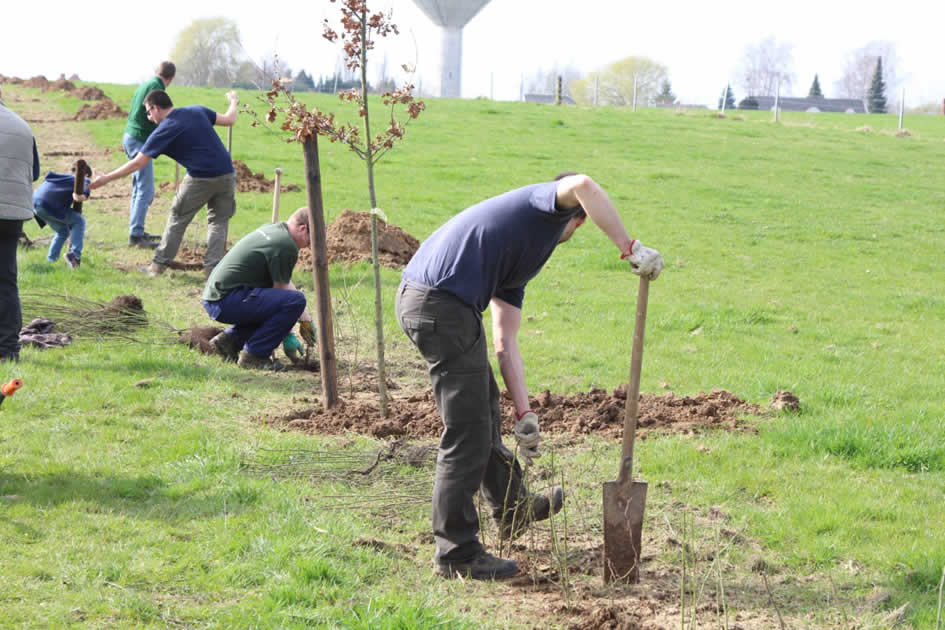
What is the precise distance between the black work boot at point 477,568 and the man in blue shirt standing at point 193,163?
23.4ft

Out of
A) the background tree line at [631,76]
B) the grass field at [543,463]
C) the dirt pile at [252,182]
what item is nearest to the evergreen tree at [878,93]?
the background tree line at [631,76]

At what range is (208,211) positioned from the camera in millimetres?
10633

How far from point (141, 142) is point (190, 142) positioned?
215cm

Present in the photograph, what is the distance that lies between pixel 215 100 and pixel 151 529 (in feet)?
90.0

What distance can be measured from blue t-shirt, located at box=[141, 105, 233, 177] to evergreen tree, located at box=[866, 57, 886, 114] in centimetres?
7544

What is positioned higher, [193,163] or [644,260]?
[193,163]

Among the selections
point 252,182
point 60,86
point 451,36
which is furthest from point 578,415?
point 451,36

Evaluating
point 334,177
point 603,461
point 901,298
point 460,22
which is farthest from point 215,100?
point 460,22

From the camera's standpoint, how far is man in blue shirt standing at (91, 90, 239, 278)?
1018 cm

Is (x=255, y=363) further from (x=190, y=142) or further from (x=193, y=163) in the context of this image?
(x=190, y=142)

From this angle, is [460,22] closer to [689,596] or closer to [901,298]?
[901,298]

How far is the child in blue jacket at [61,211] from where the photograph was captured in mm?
10375

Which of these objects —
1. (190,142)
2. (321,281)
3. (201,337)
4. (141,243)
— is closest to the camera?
(321,281)

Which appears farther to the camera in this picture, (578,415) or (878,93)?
(878,93)
